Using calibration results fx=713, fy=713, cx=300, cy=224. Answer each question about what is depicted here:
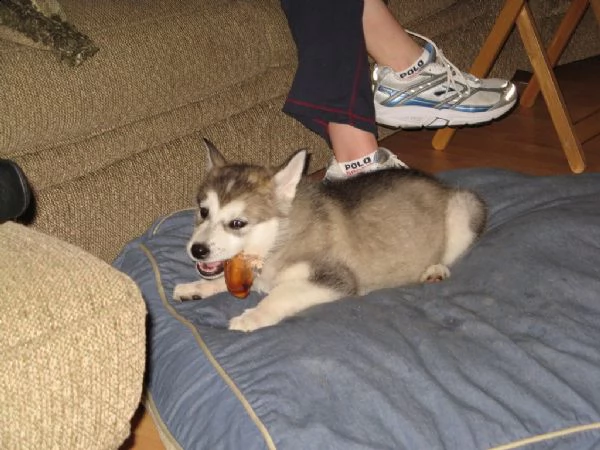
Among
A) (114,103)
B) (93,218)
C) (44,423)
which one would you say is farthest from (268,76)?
(44,423)

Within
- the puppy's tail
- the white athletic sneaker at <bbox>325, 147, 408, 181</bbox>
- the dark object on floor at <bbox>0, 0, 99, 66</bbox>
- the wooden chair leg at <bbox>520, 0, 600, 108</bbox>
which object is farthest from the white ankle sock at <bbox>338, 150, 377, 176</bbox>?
the wooden chair leg at <bbox>520, 0, 600, 108</bbox>

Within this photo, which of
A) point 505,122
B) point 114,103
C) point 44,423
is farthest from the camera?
point 505,122

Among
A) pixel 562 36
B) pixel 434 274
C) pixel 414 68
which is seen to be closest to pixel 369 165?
pixel 414 68

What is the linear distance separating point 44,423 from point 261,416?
54 cm

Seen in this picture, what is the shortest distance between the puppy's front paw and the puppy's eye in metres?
0.24

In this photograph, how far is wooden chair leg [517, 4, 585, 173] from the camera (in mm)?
3258

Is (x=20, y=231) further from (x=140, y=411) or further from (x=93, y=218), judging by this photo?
(x=93, y=218)

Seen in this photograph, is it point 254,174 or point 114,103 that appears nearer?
point 254,174

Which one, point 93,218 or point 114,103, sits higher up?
point 114,103

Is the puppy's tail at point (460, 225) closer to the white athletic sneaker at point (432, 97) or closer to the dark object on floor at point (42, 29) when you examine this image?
the white athletic sneaker at point (432, 97)

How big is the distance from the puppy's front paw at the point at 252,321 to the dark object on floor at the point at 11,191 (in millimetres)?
748

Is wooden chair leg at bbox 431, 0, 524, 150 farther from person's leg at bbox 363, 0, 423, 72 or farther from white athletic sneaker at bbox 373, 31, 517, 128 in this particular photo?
person's leg at bbox 363, 0, 423, 72

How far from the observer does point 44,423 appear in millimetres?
1187

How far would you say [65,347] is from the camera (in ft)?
3.87
